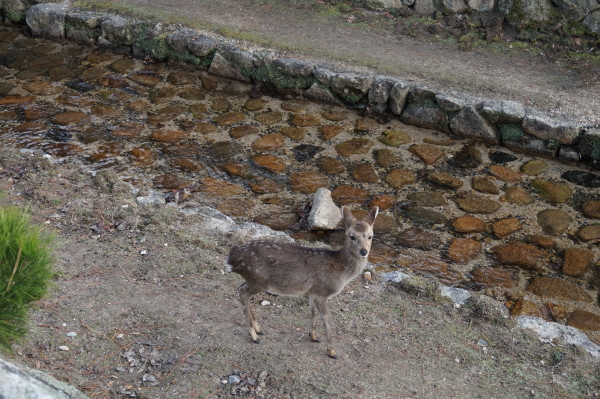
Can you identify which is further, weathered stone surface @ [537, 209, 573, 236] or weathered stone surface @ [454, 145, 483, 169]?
weathered stone surface @ [454, 145, 483, 169]

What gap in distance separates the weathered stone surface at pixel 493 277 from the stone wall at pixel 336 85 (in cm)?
284

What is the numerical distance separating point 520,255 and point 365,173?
2.46 meters

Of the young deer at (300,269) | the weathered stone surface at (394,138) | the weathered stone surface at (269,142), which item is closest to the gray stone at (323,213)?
the weathered stone surface at (269,142)

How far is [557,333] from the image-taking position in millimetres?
5484

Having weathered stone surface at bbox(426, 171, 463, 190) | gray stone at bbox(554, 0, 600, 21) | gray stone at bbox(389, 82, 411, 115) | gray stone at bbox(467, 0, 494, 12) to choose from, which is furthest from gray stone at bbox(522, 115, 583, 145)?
gray stone at bbox(467, 0, 494, 12)

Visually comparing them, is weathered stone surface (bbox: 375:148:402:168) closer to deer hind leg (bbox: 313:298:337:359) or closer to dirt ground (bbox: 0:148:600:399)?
dirt ground (bbox: 0:148:600:399)

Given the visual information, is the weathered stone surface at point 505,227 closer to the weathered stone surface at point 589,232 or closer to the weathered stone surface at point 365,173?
the weathered stone surface at point 589,232

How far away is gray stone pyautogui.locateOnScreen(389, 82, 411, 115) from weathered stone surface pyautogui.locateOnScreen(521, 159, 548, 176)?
2115mm

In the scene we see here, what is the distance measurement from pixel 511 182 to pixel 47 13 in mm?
9808

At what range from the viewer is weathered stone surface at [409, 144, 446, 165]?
8895 millimetres

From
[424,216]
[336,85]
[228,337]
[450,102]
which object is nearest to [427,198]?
[424,216]

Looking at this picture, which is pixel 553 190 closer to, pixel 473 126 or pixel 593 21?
pixel 473 126

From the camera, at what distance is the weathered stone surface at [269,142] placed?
9.17 metres

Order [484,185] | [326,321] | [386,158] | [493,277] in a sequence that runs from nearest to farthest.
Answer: [326,321] < [493,277] < [484,185] < [386,158]
